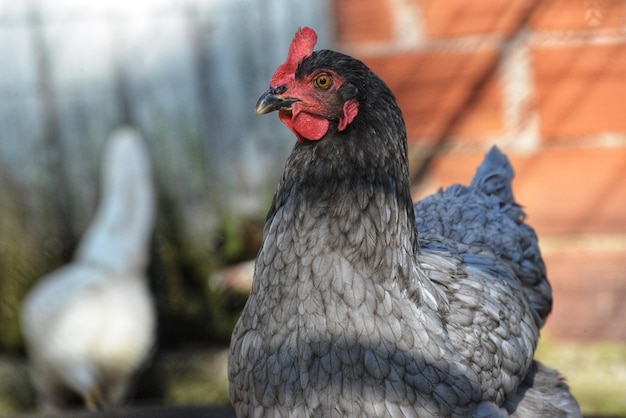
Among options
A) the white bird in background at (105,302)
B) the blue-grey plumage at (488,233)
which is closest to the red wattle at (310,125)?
the blue-grey plumage at (488,233)

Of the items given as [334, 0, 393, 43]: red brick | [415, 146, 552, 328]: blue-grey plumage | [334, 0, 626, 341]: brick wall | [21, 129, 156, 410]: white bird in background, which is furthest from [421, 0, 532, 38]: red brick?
[21, 129, 156, 410]: white bird in background

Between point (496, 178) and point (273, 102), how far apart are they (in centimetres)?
82

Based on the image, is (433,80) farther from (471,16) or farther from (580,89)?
(580,89)

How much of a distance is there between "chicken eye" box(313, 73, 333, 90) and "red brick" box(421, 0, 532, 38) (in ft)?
4.36

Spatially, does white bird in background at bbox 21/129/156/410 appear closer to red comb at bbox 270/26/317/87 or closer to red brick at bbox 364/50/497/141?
red brick at bbox 364/50/497/141

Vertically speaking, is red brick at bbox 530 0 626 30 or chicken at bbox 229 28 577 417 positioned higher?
red brick at bbox 530 0 626 30

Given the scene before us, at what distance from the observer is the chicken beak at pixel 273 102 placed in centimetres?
148

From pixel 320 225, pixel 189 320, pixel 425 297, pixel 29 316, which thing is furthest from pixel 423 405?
pixel 29 316

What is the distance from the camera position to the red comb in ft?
5.00

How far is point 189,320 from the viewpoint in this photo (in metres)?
3.02

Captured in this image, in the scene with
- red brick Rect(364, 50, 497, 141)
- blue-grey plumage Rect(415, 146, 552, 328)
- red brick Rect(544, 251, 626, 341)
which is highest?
red brick Rect(364, 50, 497, 141)

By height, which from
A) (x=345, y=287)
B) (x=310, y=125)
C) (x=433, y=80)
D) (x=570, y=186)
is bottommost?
(x=345, y=287)

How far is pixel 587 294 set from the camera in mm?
2787

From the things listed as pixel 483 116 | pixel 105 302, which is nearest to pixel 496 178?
pixel 483 116
